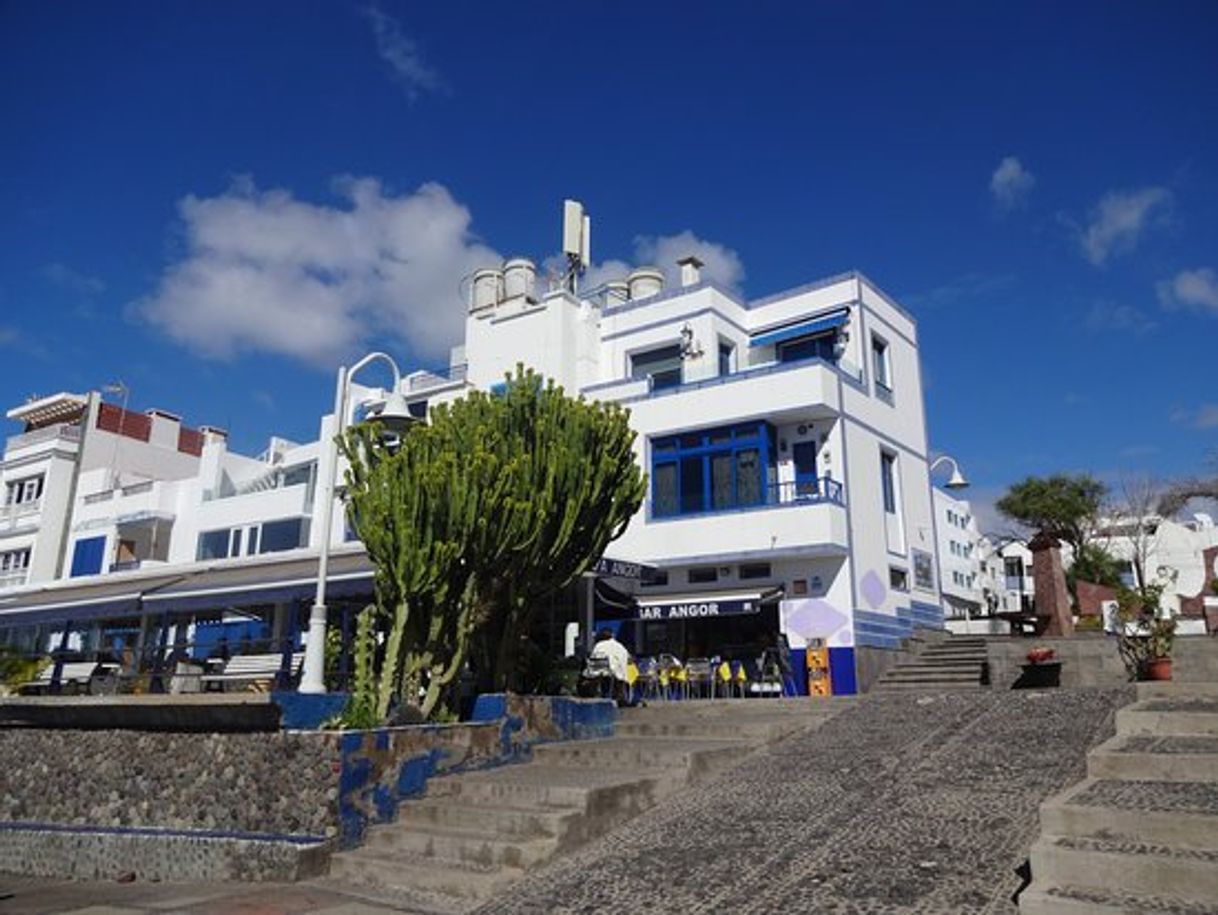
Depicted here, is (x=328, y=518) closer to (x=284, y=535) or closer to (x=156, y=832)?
(x=156, y=832)

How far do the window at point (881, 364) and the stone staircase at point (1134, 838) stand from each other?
18.4m

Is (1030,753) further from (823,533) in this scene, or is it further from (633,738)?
(823,533)

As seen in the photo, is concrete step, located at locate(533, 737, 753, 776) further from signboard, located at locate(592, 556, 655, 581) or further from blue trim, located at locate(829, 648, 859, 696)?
blue trim, located at locate(829, 648, 859, 696)

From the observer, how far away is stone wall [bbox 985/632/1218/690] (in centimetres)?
1623

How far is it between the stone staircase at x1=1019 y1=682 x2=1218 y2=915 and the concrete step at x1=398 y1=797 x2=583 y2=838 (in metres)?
4.37

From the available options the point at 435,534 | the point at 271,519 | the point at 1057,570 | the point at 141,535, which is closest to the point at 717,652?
the point at 1057,570

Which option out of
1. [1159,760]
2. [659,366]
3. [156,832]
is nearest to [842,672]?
[659,366]

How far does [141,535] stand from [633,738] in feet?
102

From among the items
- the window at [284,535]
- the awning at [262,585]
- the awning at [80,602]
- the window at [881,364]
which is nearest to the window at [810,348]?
the window at [881,364]

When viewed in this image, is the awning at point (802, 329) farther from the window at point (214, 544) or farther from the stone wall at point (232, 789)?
the window at point (214, 544)

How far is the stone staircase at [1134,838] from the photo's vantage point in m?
5.76

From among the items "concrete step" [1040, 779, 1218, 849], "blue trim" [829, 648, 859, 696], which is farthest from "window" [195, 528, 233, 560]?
"concrete step" [1040, 779, 1218, 849]

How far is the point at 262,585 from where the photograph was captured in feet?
62.4

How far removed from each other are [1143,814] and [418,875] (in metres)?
6.16
